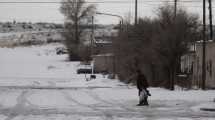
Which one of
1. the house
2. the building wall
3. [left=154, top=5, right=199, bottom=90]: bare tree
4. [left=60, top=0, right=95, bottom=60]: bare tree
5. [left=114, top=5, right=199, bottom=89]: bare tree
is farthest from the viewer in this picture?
[left=60, top=0, right=95, bottom=60]: bare tree

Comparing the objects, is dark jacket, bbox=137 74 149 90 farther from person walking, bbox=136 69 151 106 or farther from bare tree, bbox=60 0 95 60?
bare tree, bbox=60 0 95 60

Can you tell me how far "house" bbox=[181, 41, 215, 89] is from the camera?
46406 mm

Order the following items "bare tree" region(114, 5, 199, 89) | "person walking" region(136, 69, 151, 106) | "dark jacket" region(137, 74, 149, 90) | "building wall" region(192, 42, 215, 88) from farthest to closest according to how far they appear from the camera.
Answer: "building wall" region(192, 42, 215, 88) → "bare tree" region(114, 5, 199, 89) → "dark jacket" region(137, 74, 149, 90) → "person walking" region(136, 69, 151, 106)

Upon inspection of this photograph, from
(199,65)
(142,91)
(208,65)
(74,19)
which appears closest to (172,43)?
(208,65)

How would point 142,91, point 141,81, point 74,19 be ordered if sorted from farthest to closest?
point 74,19, point 141,81, point 142,91

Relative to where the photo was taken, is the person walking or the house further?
the house

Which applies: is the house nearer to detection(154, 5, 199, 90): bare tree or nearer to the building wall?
the building wall

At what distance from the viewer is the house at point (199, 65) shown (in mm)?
46406

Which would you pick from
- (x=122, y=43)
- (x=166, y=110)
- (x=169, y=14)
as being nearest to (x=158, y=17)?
(x=169, y=14)

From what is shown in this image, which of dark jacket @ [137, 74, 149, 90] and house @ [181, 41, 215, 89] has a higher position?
dark jacket @ [137, 74, 149, 90]

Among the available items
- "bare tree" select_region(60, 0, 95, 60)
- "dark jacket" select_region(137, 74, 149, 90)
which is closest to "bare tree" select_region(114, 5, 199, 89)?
"dark jacket" select_region(137, 74, 149, 90)

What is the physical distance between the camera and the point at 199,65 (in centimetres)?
4994

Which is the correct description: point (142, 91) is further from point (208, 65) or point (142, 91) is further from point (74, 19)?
point (74, 19)

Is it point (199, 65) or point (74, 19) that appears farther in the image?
point (74, 19)
